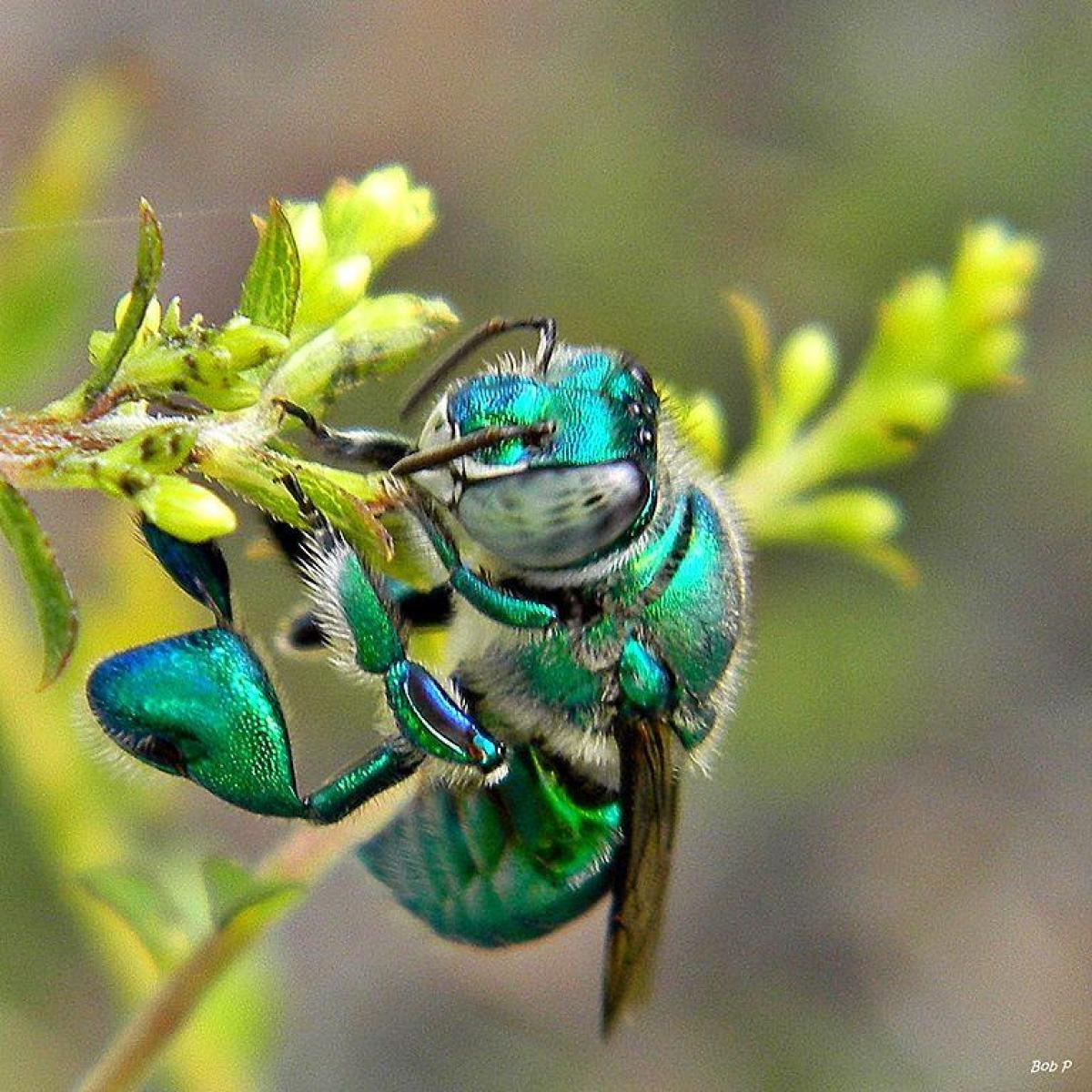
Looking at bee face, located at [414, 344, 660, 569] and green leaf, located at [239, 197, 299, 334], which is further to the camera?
bee face, located at [414, 344, 660, 569]

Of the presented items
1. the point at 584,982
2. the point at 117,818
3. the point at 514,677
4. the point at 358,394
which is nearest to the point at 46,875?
the point at 117,818

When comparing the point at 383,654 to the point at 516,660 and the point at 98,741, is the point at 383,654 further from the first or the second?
the point at 98,741

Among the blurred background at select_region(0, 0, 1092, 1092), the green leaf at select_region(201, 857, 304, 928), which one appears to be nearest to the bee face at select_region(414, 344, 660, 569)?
the green leaf at select_region(201, 857, 304, 928)

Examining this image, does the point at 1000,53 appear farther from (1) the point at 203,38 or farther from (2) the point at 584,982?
(2) the point at 584,982

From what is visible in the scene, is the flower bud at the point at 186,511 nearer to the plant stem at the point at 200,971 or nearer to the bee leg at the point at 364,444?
the bee leg at the point at 364,444

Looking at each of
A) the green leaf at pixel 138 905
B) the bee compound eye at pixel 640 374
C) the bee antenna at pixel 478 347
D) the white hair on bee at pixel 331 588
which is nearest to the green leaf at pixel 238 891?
the green leaf at pixel 138 905

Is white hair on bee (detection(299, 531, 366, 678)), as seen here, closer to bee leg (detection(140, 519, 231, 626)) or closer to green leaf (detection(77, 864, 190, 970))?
bee leg (detection(140, 519, 231, 626))
